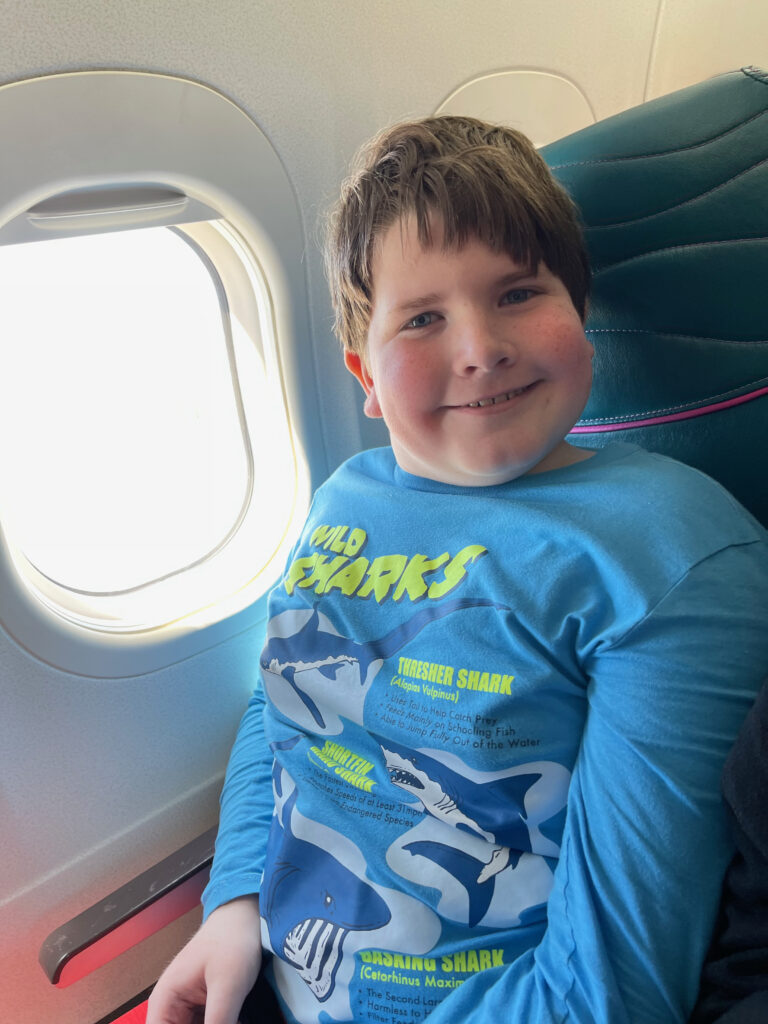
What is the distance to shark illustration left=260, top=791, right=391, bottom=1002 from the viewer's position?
2.90ft

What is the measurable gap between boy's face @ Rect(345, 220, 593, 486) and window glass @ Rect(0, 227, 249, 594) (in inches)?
21.1

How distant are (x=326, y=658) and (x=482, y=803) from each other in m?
0.28

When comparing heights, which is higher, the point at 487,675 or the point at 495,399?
the point at 495,399

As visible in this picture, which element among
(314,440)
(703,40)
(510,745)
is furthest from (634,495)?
(703,40)

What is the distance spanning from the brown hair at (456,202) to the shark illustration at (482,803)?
23.5 inches

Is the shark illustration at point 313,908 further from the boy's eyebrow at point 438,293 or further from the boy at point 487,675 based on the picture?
the boy's eyebrow at point 438,293

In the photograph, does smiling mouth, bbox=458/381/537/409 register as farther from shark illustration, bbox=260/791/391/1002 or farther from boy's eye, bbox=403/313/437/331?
shark illustration, bbox=260/791/391/1002

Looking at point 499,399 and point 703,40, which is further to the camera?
point 703,40

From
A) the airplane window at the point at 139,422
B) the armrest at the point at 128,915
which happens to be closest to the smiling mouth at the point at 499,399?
the airplane window at the point at 139,422

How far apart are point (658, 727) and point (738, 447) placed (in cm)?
42

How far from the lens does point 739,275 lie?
0.92 m

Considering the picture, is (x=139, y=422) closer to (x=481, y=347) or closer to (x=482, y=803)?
(x=481, y=347)

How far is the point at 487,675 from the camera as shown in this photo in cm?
85

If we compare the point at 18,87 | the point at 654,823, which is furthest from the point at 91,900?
the point at 18,87
